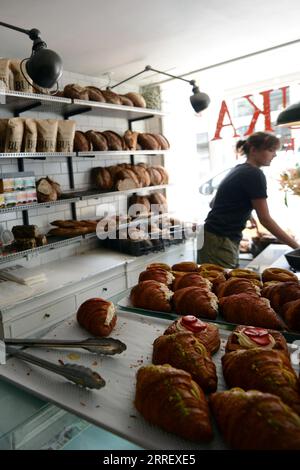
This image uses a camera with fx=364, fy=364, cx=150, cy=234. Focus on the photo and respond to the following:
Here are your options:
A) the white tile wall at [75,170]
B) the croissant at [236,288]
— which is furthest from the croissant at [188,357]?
the white tile wall at [75,170]

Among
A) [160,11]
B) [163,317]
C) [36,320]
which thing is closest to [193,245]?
[36,320]

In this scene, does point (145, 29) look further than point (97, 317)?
Yes

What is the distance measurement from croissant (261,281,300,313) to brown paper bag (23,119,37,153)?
1965 millimetres

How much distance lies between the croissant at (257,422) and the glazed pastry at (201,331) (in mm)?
257

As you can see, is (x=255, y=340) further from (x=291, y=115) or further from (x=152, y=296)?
(x=291, y=115)

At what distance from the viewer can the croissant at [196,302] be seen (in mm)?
1132

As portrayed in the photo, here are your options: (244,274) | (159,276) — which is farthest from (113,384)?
(244,274)

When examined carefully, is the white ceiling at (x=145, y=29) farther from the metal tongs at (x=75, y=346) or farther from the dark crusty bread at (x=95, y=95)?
the metal tongs at (x=75, y=346)

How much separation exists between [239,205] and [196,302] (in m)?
1.50

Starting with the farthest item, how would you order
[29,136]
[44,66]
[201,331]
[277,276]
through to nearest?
[29,136] → [44,66] → [277,276] → [201,331]

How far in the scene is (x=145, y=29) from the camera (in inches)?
97.6
